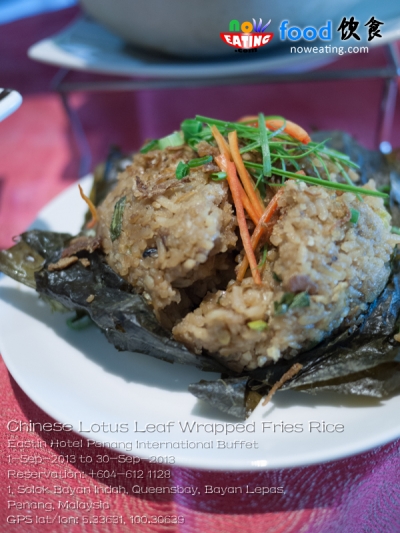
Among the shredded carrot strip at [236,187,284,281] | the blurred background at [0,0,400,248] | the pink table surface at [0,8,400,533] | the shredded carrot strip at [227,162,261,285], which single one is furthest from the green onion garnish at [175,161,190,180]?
the blurred background at [0,0,400,248]

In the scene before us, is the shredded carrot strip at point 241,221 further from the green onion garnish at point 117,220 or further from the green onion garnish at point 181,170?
the green onion garnish at point 117,220

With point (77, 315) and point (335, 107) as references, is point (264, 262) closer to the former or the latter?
point (77, 315)

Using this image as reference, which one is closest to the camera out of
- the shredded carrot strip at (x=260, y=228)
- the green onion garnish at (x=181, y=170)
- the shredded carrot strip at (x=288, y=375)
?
the shredded carrot strip at (x=288, y=375)

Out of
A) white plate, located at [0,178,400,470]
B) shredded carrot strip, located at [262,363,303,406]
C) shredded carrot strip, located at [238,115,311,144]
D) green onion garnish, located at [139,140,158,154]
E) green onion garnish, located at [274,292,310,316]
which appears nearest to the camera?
white plate, located at [0,178,400,470]

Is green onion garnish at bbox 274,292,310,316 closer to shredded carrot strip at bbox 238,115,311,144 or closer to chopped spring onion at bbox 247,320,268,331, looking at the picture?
chopped spring onion at bbox 247,320,268,331

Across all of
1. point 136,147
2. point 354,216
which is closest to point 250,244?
point 354,216

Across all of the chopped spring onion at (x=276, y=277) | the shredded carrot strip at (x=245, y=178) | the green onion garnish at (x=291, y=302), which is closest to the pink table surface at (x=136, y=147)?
the green onion garnish at (x=291, y=302)
